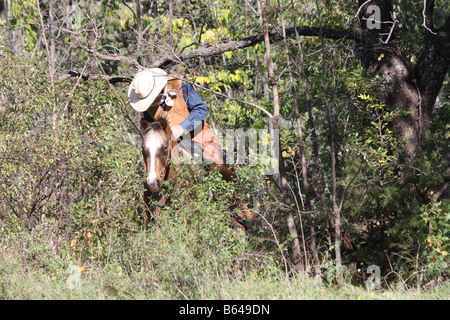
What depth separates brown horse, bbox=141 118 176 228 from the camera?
585cm

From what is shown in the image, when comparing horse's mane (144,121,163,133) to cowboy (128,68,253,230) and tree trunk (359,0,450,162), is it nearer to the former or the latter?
cowboy (128,68,253,230)

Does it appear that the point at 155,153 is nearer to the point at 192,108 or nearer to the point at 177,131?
Answer: the point at 177,131

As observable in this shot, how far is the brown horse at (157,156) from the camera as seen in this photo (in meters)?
5.85

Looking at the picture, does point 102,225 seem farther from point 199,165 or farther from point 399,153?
point 399,153

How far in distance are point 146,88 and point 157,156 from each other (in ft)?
3.70

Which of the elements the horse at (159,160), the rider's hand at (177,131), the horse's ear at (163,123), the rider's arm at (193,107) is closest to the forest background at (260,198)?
the horse at (159,160)

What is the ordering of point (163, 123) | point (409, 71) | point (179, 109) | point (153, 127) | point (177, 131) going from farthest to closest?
point (409, 71) → point (179, 109) → point (177, 131) → point (163, 123) → point (153, 127)

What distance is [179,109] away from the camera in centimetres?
701

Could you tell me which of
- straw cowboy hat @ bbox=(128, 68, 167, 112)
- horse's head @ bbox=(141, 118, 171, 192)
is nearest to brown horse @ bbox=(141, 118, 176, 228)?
horse's head @ bbox=(141, 118, 171, 192)

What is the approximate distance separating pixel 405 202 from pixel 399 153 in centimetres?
69

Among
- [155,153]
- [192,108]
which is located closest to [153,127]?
[155,153]

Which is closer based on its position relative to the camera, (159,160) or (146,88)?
(159,160)

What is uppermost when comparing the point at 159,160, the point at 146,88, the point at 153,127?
the point at 146,88
